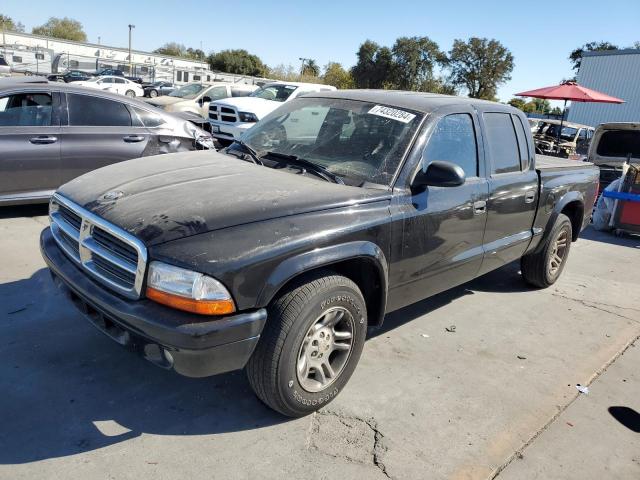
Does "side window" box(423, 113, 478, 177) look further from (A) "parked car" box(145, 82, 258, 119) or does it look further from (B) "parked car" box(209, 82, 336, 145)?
(A) "parked car" box(145, 82, 258, 119)

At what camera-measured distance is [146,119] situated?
22.1 ft

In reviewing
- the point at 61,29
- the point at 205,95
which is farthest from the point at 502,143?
the point at 61,29

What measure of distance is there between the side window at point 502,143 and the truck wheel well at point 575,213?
4.47ft

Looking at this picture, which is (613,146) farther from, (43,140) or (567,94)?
(43,140)

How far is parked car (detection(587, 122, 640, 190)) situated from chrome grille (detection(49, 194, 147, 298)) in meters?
9.15

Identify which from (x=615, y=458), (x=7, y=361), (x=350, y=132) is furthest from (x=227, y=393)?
A: (x=615, y=458)

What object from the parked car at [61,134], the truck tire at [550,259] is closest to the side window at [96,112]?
the parked car at [61,134]

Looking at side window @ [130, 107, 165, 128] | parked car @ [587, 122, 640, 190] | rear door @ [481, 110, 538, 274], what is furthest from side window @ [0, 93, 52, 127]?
parked car @ [587, 122, 640, 190]

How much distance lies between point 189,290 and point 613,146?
992 centimetres


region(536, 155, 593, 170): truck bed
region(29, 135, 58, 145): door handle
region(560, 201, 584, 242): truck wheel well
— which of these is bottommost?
region(560, 201, 584, 242): truck wheel well

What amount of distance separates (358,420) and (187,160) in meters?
2.10

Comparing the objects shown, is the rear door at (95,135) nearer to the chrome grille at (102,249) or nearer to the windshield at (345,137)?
the windshield at (345,137)

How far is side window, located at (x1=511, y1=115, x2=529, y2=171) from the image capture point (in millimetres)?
4609

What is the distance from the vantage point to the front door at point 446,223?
340 cm
